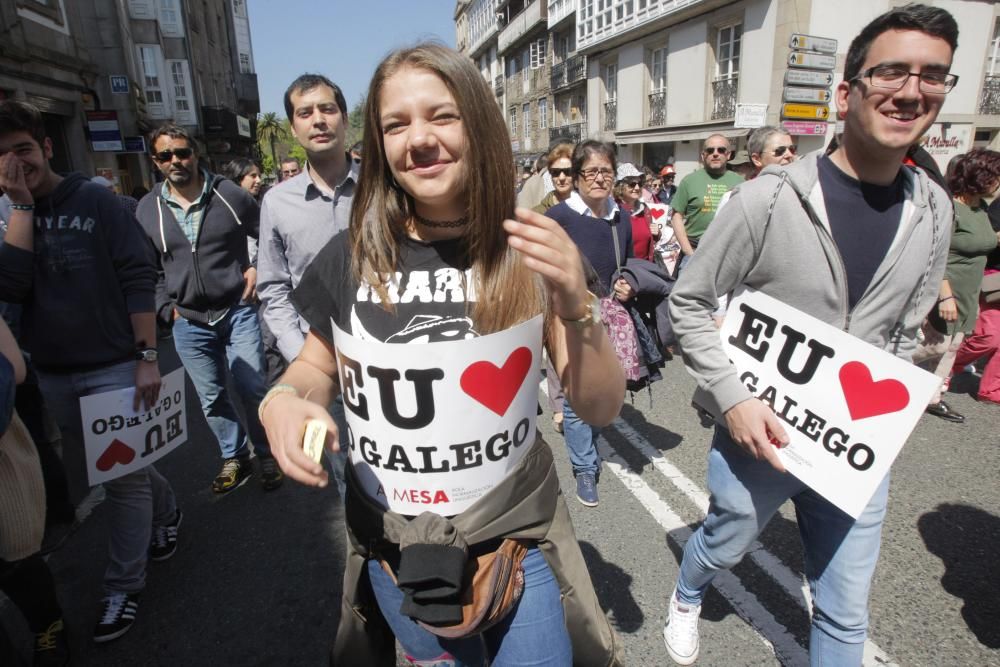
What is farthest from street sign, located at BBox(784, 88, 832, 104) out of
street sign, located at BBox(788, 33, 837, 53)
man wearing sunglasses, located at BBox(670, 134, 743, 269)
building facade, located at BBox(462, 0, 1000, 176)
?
man wearing sunglasses, located at BBox(670, 134, 743, 269)

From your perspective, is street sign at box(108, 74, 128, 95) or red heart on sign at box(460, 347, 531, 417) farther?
street sign at box(108, 74, 128, 95)

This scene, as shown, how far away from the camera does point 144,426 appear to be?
8.49ft

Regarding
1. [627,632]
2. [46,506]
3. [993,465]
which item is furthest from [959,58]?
[46,506]

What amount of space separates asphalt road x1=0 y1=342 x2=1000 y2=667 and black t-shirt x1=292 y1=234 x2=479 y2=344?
1656 millimetres

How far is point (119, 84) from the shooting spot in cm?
1534

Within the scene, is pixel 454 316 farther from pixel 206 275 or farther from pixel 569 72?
pixel 569 72

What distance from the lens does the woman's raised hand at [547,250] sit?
3.64 ft

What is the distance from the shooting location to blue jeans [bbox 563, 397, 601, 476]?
127 inches

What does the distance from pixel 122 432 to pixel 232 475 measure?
1.27 metres

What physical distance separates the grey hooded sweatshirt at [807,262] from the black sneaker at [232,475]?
3088 millimetres

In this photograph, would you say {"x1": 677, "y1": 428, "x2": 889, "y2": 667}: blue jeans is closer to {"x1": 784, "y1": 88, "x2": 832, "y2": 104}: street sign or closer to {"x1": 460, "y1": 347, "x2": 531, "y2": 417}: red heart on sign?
{"x1": 460, "y1": 347, "x2": 531, "y2": 417}: red heart on sign

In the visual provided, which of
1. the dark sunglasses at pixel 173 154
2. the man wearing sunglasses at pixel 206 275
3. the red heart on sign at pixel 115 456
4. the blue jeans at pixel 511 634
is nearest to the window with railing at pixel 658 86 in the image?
the man wearing sunglasses at pixel 206 275

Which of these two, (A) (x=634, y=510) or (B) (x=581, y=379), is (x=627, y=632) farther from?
(B) (x=581, y=379)

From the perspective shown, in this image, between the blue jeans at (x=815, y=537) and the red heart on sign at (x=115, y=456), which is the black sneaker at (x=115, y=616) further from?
the blue jeans at (x=815, y=537)
